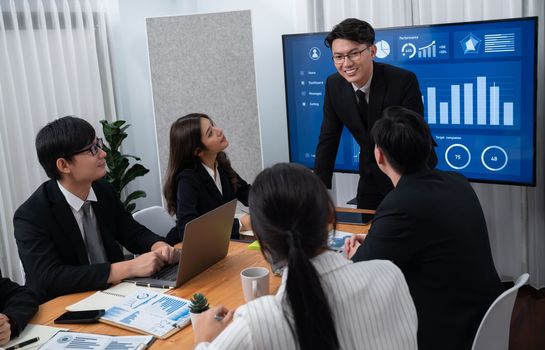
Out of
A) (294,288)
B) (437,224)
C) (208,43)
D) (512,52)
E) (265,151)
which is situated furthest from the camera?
(265,151)

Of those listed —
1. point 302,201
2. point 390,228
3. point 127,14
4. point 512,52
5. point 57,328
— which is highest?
point 127,14

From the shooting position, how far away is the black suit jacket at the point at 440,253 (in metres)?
1.69

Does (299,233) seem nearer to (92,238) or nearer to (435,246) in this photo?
(435,246)

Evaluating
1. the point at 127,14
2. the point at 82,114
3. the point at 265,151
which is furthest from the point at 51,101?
the point at 265,151

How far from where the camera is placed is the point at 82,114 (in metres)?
3.96

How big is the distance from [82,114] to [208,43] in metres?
0.96

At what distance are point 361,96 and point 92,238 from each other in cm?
145

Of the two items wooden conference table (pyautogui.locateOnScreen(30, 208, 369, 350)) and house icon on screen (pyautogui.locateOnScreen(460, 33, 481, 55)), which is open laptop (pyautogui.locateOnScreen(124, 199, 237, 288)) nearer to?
wooden conference table (pyautogui.locateOnScreen(30, 208, 369, 350))

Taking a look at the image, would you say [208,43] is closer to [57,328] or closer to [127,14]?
[127,14]

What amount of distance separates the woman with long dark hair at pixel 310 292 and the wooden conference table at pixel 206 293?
0.45 meters

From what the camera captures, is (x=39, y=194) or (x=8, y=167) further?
(x=8, y=167)

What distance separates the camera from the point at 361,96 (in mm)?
2951

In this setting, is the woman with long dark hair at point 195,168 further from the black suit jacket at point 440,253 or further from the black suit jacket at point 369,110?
the black suit jacket at point 440,253

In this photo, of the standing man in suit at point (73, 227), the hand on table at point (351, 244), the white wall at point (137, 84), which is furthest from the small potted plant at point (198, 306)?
Result: the white wall at point (137, 84)
